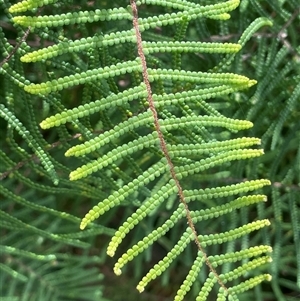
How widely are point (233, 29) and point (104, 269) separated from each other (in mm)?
764

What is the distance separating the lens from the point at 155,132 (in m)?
0.60

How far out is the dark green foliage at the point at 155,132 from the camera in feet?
1.97

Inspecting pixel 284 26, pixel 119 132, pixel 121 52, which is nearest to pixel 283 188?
pixel 284 26

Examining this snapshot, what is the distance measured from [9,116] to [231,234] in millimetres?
334

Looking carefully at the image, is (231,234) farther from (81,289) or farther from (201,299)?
(81,289)

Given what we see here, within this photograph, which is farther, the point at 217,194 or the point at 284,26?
the point at 284,26

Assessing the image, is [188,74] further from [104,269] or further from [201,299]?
[104,269]

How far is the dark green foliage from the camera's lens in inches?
23.6

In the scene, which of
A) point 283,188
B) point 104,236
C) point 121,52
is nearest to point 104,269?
point 104,236

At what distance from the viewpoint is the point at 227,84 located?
662 mm

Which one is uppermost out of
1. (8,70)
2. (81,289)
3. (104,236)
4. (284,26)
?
(284,26)

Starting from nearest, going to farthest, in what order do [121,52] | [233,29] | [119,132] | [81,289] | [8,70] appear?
[119,132], [8,70], [121,52], [233,29], [81,289]

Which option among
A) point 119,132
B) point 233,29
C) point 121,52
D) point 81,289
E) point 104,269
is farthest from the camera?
point 104,269

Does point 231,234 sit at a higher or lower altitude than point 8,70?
lower
